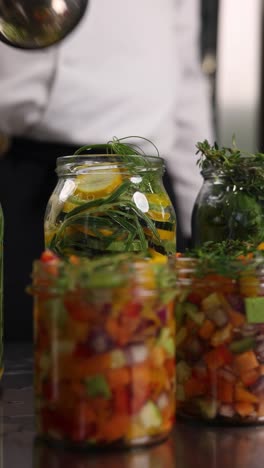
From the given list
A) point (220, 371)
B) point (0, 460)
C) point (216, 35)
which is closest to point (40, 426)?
point (0, 460)

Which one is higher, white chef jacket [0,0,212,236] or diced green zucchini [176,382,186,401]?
white chef jacket [0,0,212,236]

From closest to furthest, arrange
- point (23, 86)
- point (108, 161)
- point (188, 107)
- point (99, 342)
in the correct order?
point (99, 342) < point (108, 161) < point (23, 86) < point (188, 107)

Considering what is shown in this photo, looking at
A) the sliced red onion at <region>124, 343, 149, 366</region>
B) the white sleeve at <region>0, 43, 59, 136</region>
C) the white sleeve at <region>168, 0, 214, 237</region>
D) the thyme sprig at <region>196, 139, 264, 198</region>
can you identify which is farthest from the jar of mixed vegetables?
the white sleeve at <region>168, 0, 214, 237</region>

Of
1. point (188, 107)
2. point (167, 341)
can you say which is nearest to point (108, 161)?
point (167, 341)

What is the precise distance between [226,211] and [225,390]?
207 mm

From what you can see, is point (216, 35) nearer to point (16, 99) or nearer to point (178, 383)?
point (16, 99)

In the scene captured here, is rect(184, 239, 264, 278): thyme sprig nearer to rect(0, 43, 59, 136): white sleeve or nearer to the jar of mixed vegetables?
A: the jar of mixed vegetables

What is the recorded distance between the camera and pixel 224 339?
625 mm

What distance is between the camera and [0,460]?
559 mm

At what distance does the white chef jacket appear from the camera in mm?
1414

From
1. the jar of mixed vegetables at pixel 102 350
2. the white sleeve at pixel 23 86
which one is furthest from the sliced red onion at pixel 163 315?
the white sleeve at pixel 23 86

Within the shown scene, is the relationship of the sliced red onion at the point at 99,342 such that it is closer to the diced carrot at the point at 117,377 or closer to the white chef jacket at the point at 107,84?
the diced carrot at the point at 117,377

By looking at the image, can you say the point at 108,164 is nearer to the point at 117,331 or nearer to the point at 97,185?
the point at 97,185

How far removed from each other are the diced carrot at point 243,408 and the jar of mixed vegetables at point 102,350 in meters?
0.09
